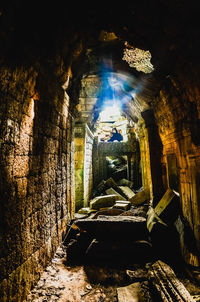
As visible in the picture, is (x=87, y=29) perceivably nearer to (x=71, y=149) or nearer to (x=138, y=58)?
(x=138, y=58)

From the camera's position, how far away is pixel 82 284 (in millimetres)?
2770

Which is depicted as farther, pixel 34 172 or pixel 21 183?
pixel 34 172

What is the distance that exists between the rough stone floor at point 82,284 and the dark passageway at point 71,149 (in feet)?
0.06

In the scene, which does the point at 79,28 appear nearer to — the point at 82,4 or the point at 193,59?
the point at 82,4

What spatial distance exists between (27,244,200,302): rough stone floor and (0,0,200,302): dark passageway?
0.06ft

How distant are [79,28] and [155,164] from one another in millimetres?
5121

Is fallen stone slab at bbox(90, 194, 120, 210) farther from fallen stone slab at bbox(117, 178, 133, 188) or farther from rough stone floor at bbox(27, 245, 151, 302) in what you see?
fallen stone slab at bbox(117, 178, 133, 188)

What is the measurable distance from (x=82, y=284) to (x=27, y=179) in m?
2.25

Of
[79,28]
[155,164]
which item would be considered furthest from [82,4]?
[155,164]

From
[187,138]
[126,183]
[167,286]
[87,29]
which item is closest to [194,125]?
[187,138]

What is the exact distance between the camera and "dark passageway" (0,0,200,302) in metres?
2.07

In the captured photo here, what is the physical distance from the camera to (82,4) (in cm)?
303

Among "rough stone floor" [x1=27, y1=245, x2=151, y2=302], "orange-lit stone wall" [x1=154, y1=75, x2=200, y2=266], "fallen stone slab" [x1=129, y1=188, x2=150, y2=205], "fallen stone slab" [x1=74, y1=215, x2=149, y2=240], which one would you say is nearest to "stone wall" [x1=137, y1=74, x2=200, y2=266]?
"orange-lit stone wall" [x1=154, y1=75, x2=200, y2=266]

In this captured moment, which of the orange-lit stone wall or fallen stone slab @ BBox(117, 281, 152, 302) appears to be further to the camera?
the orange-lit stone wall
